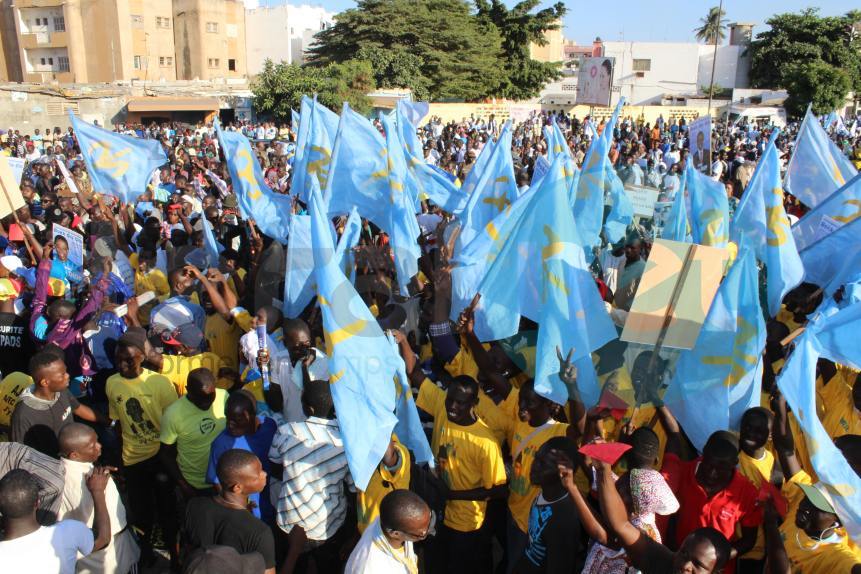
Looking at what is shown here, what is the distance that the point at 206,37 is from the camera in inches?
1955

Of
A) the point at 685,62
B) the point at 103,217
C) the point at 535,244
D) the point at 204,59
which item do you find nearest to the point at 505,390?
the point at 535,244

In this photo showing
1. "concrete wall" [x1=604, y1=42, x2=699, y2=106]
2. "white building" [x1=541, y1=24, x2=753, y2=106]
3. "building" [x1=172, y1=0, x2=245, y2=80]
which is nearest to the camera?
"building" [x1=172, y1=0, x2=245, y2=80]

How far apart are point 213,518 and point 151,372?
146 cm

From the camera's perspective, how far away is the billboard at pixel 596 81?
1409 inches

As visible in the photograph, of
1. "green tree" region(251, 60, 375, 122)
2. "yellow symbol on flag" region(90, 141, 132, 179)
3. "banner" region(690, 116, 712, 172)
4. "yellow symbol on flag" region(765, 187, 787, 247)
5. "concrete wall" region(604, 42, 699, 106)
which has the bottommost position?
"yellow symbol on flag" region(765, 187, 787, 247)

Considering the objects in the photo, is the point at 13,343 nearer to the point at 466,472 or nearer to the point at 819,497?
the point at 466,472

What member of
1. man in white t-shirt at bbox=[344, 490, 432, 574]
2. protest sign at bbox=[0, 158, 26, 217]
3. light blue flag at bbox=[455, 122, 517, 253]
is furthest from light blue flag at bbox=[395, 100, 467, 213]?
man in white t-shirt at bbox=[344, 490, 432, 574]

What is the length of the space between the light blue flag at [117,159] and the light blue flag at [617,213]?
5.03 m

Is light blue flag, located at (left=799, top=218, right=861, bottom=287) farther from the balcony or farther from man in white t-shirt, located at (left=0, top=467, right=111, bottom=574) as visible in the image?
the balcony

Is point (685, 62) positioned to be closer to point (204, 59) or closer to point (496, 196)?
point (204, 59)

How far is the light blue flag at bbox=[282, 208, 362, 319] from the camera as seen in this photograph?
16.8ft

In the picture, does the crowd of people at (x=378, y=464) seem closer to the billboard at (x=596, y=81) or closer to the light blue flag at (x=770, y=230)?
the light blue flag at (x=770, y=230)

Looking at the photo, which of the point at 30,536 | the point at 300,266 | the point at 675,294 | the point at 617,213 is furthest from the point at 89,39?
the point at 675,294

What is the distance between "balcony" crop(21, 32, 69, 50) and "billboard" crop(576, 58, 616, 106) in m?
33.2
